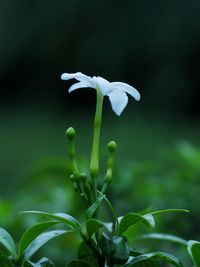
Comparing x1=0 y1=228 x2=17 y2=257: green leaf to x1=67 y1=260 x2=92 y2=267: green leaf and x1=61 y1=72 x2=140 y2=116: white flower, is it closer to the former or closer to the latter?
x1=67 y1=260 x2=92 y2=267: green leaf

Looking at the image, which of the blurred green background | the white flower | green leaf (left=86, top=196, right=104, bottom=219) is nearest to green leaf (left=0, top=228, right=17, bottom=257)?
green leaf (left=86, top=196, right=104, bottom=219)

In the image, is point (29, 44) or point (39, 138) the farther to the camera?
point (29, 44)

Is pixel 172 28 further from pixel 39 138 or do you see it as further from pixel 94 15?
pixel 39 138

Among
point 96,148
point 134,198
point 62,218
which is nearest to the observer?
point 62,218

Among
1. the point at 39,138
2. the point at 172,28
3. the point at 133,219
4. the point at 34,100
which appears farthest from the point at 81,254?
the point at 34,100

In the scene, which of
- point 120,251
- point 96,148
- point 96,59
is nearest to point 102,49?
point 96,59

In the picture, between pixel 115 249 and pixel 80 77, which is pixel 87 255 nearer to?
pixel 115 249
